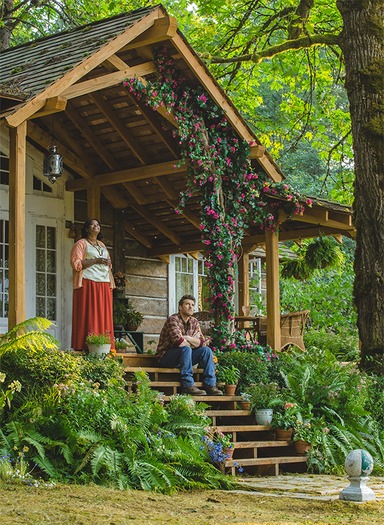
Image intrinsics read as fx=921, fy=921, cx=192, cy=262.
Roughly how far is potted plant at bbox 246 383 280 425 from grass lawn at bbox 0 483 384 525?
3166 millimetres

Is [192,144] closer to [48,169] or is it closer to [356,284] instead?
[48,169]

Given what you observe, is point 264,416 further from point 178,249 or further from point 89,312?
point 178,249

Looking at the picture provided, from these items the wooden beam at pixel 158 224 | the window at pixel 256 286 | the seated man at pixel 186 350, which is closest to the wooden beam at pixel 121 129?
the wooden beam at pixel 158 224

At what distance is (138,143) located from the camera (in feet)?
50.1

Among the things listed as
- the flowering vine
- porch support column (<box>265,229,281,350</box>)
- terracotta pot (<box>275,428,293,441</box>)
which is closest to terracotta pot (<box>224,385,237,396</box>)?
terracotta pot (<box>275,428,293,441</box>)

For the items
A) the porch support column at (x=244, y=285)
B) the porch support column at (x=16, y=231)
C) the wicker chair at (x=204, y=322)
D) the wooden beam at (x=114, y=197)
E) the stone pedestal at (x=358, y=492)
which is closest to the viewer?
the stone pedestal at (x=358, y=492)

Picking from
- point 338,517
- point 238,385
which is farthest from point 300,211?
point 338,517

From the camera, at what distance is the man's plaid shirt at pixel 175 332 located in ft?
41.9

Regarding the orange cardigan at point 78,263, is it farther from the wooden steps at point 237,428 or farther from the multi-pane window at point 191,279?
the multi-pane window at point 191,279

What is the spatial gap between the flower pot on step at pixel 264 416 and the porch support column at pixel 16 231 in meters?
3.45

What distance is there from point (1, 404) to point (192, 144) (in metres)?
6.19

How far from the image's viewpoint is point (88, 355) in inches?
478

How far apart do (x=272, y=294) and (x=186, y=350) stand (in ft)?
12.1

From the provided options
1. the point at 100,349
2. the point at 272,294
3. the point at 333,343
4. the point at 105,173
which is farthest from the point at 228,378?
the point at 333,343
